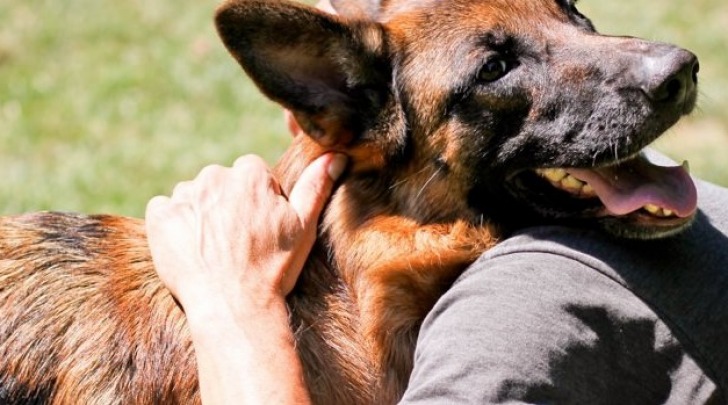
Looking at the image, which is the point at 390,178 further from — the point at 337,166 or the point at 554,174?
the point at 554,174

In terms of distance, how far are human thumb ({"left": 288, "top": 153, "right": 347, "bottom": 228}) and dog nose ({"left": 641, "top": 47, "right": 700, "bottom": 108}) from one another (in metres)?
1.15

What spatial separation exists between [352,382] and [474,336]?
0.83 meters

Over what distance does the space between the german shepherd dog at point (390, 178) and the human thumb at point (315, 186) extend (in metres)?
0.05

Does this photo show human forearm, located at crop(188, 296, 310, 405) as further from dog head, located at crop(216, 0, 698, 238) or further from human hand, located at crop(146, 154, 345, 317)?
dog head, located at crop(216, 0, 698, 238)

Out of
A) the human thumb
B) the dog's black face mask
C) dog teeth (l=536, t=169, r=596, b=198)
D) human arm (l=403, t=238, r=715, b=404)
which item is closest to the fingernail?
the human thumb

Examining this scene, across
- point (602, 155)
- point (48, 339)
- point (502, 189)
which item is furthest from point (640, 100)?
point (48, 339)

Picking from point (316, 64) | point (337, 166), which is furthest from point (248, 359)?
point (316, 64)

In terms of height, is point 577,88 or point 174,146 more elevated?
point 577,88

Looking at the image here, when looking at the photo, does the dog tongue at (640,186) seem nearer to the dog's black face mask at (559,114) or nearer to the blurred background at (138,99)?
the dog's black face mask at (559,114)

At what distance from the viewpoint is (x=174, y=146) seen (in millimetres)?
8391

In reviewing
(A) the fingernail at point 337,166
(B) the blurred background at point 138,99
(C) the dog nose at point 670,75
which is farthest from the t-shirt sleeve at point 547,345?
(B) the blurred background at point 138,99

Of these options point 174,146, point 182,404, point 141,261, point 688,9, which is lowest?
point 688,9

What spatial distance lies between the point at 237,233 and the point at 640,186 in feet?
4.47

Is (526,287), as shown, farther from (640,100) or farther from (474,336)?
(640,100)
